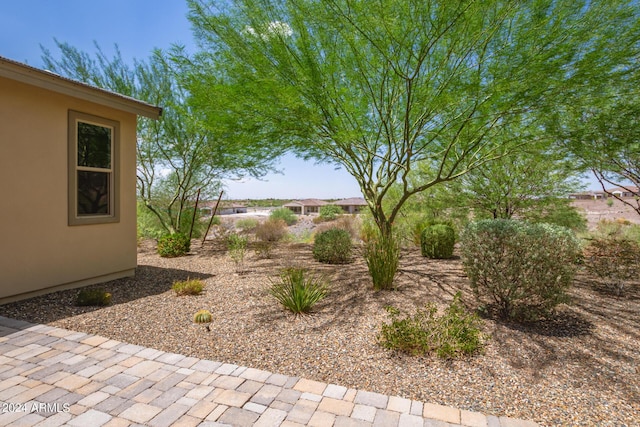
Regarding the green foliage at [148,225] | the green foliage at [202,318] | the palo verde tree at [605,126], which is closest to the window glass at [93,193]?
the green foliage at [202,318]

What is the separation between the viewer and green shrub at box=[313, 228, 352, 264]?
7055 millimetres

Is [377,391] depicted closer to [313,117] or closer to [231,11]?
[313,117]

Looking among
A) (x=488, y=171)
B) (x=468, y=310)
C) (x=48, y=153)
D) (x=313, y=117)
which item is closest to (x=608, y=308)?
(x=468, y=310)

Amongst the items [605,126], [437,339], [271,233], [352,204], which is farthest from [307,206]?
[437,339]

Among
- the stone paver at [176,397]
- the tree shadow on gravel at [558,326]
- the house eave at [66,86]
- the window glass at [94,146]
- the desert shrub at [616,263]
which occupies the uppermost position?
the house eave at [66,86]

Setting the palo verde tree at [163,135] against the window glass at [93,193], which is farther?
the palo verde tree at [163,135]

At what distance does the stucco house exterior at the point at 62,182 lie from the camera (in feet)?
13.8

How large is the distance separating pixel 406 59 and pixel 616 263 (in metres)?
4.58

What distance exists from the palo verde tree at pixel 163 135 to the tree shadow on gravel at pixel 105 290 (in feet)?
9.13

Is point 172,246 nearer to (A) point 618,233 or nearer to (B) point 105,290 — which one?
(B) point 105,290

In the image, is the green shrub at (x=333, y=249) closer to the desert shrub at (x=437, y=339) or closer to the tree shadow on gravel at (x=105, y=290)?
the tree shadow on gravel at (x=105, y=290)

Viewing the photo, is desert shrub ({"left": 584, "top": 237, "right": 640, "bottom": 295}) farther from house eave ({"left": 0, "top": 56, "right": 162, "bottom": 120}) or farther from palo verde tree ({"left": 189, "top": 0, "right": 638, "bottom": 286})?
house eave ({"left": 0, "top": 56, "right": 162, "bottom": 120})

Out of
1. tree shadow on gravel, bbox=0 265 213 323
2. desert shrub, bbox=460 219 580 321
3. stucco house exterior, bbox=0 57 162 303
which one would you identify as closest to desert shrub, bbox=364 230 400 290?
desert shrub, bbox=460 219 580 321

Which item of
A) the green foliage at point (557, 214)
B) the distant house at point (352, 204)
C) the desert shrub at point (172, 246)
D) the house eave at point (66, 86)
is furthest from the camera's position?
the distant house at point (352, 204)
